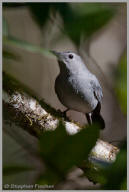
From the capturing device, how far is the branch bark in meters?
0.86

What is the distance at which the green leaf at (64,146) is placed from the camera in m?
0.33

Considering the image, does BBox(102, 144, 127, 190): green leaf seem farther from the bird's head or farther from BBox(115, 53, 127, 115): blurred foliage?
the bird's head

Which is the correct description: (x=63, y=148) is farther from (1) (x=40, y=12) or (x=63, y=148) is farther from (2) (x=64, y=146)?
(1) (x=40, y=12)

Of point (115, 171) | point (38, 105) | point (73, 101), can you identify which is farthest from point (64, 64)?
point (115, 171)

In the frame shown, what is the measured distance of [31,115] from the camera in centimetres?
94

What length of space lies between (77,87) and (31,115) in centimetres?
56

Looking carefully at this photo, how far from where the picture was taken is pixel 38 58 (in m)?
1.85

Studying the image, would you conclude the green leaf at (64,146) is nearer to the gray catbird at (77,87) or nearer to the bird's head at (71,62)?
the gray catbird at (77,87)

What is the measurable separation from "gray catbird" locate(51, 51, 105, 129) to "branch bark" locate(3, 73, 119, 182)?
31 centimetres

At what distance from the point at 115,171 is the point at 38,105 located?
650mm

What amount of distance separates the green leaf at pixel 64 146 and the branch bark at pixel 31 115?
490 millimetres

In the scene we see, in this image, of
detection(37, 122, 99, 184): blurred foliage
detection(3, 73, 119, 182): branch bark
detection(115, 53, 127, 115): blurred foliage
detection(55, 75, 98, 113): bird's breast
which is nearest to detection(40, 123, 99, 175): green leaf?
detection(37, 122, 99, 184): blurred foliage

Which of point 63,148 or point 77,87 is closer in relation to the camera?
point 63,148

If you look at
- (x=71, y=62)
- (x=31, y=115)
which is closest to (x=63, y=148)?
(x=31, y=115)
